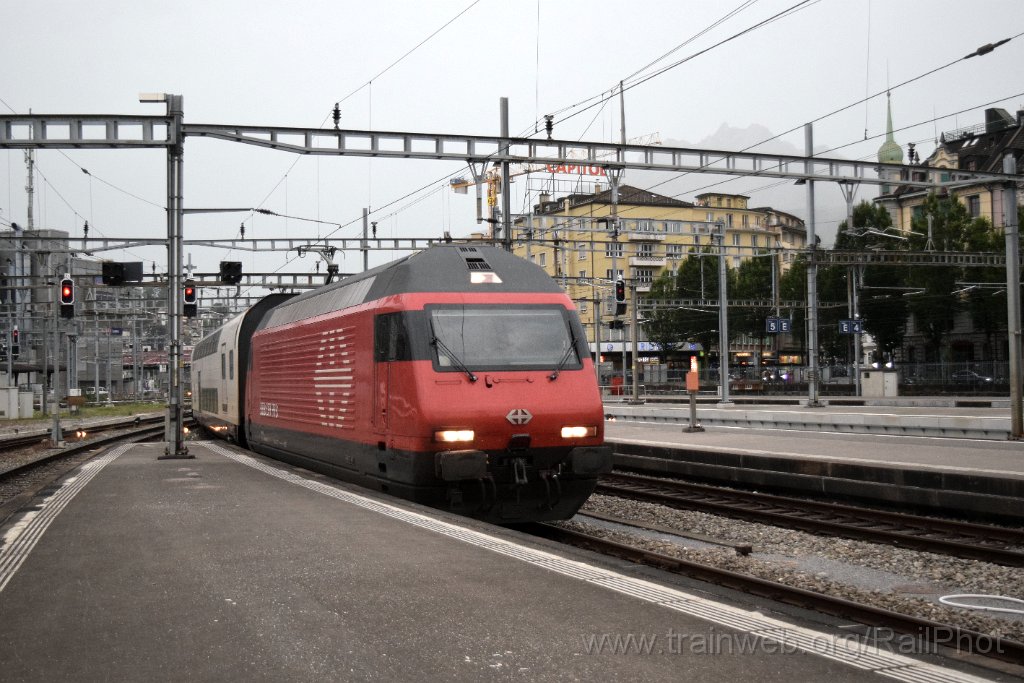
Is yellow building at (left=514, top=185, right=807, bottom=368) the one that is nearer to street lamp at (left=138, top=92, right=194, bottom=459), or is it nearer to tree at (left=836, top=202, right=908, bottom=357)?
tree at (left=836, top=202, right=908, bottom=357)

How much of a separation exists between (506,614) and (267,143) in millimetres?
17993

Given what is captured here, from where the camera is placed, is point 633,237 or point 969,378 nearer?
point 969,378

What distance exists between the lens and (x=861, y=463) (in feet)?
50.3

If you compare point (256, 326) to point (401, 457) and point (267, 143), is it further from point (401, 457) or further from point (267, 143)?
point (401, 457)

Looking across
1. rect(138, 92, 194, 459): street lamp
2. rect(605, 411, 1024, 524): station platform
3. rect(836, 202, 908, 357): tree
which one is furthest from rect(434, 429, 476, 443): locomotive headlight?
rect(836, 202, 908, 357): tree

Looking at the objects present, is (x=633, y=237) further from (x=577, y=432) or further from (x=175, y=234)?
(x=577, y=432)

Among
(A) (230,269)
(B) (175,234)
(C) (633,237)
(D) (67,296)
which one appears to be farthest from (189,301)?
(C) (633,237)

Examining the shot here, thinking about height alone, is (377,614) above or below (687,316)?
below

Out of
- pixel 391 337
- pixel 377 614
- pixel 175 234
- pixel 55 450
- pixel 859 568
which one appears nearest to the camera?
pixel 377 614

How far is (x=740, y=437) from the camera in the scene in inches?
922

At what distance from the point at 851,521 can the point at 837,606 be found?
5707 millimetres

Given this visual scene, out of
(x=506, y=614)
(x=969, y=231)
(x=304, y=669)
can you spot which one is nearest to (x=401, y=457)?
(x=506, y=614)

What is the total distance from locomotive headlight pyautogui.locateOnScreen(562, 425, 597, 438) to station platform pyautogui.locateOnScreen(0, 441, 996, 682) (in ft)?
7.37

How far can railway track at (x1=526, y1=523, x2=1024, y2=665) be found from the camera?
6270 millimetres
